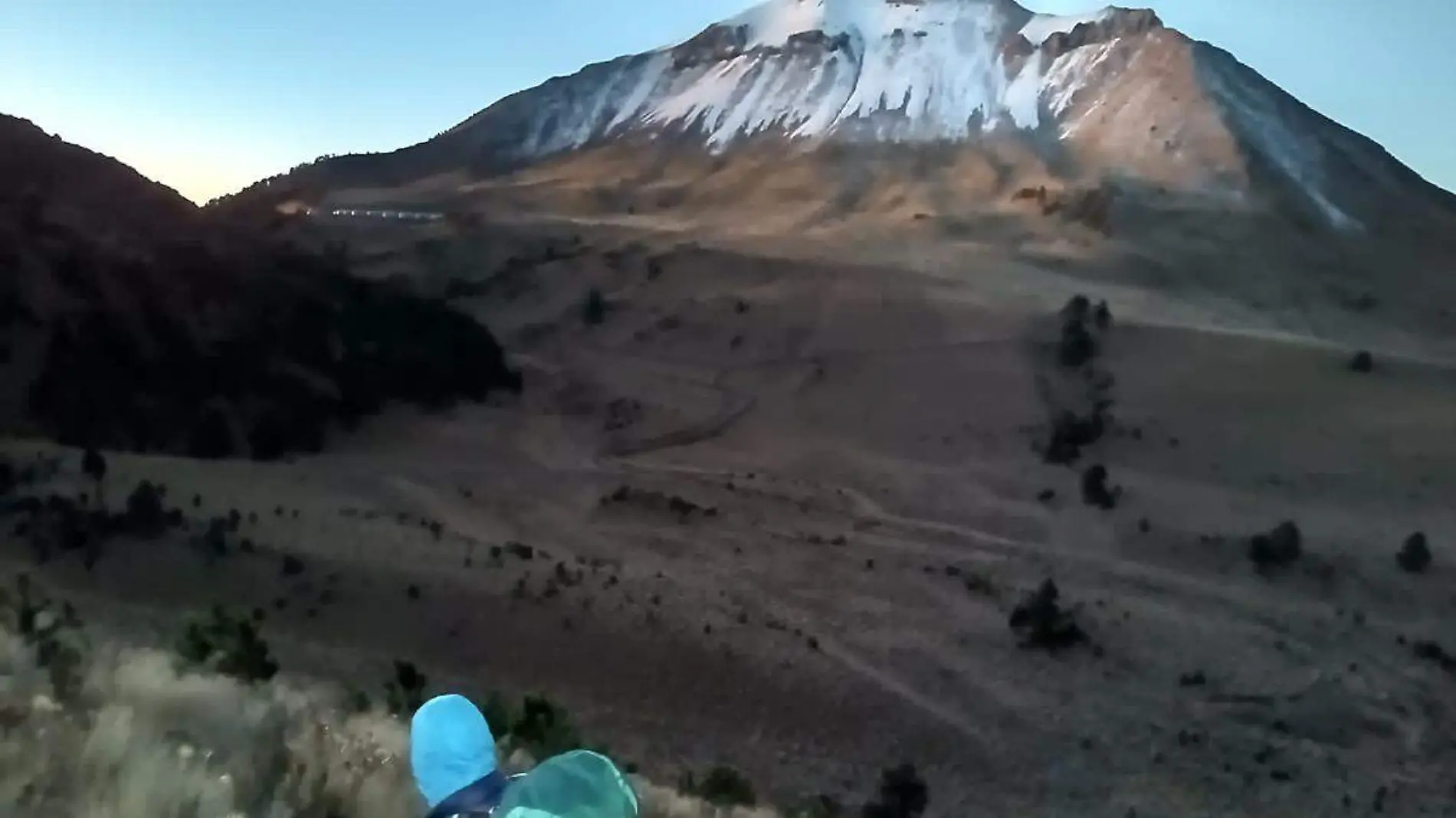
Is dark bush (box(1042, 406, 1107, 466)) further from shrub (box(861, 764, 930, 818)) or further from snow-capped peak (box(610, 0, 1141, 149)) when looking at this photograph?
snow-capped peak (box(610, 0, 1141, 149))

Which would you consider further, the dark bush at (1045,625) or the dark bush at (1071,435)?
the dark bush at (1071,435)

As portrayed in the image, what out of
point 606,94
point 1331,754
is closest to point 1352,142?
point 606,94

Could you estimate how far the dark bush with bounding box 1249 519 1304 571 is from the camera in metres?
25.3

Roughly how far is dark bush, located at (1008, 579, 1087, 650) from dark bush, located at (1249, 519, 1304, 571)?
7.03 meters

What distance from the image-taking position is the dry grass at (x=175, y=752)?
136 inches

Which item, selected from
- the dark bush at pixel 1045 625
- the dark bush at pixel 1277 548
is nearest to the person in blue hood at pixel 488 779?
the dark bush at pixel 1045 625

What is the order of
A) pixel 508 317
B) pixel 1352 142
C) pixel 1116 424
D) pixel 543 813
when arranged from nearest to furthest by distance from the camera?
1. pixel 543 813
2. pixel 1116 424
3. pixel 508 317
4. pixel 1352 142

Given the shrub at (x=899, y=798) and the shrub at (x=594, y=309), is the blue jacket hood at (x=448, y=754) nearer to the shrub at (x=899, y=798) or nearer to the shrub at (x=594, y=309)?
the shrub at (x=899, y=798)

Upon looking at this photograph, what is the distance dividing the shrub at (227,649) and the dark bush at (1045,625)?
1138 cm

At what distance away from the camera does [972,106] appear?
8544 cm

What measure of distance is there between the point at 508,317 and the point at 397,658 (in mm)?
32159

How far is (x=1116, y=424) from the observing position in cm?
3409

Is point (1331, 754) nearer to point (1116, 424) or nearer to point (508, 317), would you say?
point (1116, 424)

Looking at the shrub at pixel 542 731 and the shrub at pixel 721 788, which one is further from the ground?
the shrub at pixel 542 731
